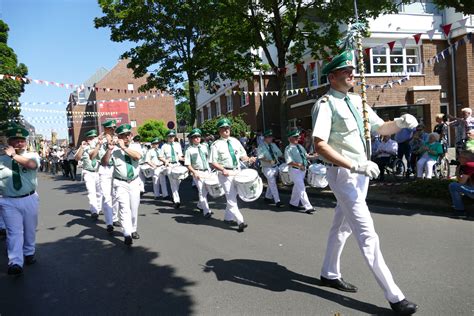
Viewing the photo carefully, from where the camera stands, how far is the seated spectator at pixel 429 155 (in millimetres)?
10398

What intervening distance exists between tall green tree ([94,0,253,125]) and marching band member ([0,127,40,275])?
10152 mm

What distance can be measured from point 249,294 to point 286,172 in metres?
5.09

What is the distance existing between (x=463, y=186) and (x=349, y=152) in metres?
4.52

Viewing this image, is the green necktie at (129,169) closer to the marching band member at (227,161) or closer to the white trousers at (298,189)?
the marching band member at (227,161)

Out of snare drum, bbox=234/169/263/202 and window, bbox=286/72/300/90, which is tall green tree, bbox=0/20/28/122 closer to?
window, bbox=286/72/300/90

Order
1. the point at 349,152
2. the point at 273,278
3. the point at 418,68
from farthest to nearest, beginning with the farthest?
the point at 418,68 < the point at 273,278 < the point at 349,152

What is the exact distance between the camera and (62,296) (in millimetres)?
4453

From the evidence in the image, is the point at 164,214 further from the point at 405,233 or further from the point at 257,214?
the point at 405,233

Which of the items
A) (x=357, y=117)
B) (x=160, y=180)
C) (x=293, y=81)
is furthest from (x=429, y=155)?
(x=293, y=81)

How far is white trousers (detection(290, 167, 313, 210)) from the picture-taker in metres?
8.57

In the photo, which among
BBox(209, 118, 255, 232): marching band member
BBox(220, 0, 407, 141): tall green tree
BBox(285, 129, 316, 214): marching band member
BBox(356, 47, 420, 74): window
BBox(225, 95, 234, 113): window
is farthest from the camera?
BBox(225, 95, 234, 113): window

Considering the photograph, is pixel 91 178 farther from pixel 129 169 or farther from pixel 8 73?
pixel 8 73

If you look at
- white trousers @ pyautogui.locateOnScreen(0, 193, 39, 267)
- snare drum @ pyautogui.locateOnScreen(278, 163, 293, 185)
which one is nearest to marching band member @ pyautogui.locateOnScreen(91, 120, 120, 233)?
white trousers @ pyautogui.locateOnScreen(0, 193, 39, 267)

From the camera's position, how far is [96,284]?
4758 millimetres
